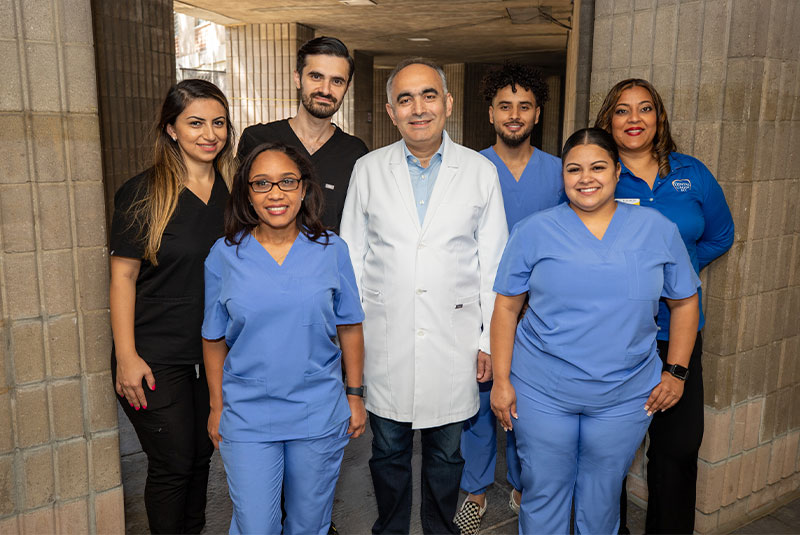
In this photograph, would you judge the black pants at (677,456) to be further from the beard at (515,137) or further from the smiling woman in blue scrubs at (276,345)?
the smiling woman in blue scrubs at (276,345)

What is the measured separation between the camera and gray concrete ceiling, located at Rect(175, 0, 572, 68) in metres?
8.12

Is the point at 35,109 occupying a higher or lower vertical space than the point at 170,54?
lower

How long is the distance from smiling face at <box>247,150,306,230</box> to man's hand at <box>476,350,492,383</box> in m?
0.81

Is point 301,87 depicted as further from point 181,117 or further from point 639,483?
point 639,483

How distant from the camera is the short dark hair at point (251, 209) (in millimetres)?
1843

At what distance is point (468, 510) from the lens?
256cm

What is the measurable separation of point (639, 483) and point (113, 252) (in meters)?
2.27

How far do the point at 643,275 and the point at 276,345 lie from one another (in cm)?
105

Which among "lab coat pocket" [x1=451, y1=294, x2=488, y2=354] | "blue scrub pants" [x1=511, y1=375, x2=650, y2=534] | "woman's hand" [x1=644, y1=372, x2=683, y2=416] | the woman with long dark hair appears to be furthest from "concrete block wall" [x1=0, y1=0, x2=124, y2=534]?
"woman's hand" [x1=644, y1=372, x2=683, y2=416]

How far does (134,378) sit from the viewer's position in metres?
1.96

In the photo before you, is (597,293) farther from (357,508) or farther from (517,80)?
(357,508)

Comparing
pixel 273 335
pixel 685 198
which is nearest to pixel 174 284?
pixel 273 335

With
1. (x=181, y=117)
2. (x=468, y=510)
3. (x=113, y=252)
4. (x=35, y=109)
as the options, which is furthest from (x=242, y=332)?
(x=468, y=510)

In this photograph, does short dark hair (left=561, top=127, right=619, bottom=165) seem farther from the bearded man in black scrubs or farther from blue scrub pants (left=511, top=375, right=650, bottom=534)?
the bearded man in black scrubs
